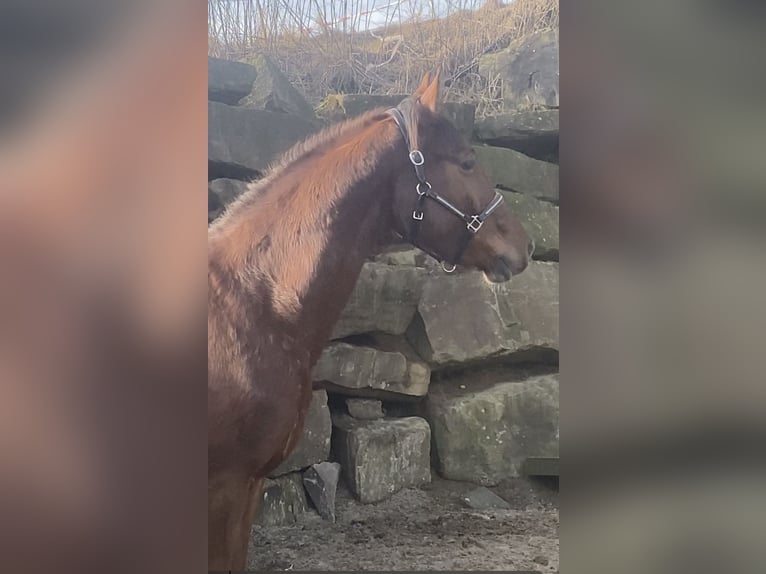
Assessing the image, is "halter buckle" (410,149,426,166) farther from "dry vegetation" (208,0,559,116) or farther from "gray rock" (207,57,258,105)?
"gray rock" (207,57,258,105)

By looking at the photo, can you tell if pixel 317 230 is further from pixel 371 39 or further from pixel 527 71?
pixel 527 71

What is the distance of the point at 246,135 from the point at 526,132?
1.01 metres

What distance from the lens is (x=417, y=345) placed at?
6.48 ft

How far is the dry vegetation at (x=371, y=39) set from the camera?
1.88m

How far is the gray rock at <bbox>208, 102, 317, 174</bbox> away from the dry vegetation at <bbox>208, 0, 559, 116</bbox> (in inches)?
5.2

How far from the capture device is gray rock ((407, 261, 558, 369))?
1.93 metres

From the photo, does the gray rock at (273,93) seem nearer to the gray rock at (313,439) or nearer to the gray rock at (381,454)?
the gray rock at (313,439)

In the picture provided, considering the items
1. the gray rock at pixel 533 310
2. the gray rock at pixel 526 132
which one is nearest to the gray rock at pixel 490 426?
the gray rock at pixel 533 310

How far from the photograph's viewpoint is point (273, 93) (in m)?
1.91
